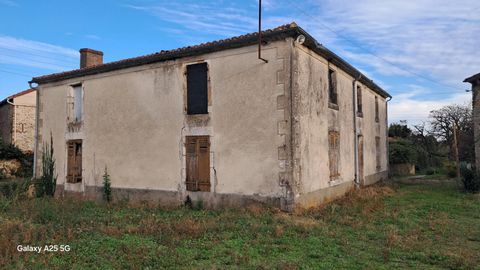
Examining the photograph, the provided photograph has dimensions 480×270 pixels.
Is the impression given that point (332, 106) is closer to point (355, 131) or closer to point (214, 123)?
point (355, 131)

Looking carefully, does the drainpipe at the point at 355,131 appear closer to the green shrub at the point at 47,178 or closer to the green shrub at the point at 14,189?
the green shrub at the point at 47,178

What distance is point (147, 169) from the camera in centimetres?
1136

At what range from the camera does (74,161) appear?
13227 mm

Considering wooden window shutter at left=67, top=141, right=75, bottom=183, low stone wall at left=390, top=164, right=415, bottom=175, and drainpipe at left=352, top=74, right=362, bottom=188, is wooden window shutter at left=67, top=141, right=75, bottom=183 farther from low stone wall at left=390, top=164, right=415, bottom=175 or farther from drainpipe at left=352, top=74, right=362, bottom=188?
low stone wall at left=390, top=164, right=415, bottom=175

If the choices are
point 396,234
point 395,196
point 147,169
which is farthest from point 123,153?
point 395,196

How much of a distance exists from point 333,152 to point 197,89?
4731 millimetres

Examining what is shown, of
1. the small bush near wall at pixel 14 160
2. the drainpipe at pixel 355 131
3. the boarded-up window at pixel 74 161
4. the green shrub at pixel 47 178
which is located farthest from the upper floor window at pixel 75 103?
the drainpipe at pixel 355 131

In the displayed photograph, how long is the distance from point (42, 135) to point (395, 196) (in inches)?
520

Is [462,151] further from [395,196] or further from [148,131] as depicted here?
[148,131]

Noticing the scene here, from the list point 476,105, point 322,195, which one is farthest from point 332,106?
point 476,105

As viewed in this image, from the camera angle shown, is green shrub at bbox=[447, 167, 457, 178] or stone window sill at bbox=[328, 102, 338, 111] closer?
stone window sill at bbox=[328, 102, 338, 111]

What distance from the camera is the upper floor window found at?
13.4 metres

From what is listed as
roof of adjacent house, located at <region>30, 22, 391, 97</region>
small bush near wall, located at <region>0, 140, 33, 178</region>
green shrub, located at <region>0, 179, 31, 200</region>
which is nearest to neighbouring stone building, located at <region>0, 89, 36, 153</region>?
small bush near wall, located at <region>0, 140, 33, 178</region>

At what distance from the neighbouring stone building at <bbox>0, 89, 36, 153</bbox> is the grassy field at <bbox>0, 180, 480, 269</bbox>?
14.1m
